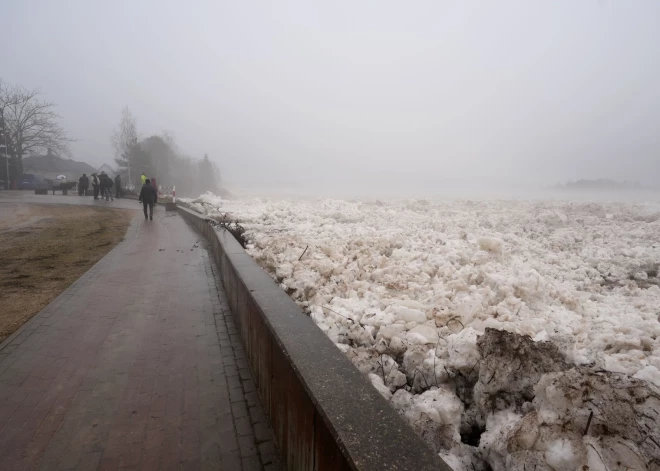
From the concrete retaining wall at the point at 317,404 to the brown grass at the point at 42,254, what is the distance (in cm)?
343

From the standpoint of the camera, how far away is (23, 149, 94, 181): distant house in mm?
63000

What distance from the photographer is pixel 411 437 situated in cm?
169

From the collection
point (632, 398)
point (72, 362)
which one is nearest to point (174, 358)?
point (72, 362)

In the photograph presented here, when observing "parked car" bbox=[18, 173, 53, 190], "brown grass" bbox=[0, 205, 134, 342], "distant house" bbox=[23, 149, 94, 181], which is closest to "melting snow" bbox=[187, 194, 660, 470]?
"brown grass" bbox=[0, 205, 134, 342]

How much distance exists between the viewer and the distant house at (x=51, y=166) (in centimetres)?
6300

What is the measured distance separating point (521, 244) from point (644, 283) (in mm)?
2944

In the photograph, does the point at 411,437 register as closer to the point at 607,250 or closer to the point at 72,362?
the point at 72,362

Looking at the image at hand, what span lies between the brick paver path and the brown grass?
15.6 inches

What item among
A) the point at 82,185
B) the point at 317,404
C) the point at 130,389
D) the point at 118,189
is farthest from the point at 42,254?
the point at 82,185

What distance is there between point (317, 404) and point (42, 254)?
9.26 metres

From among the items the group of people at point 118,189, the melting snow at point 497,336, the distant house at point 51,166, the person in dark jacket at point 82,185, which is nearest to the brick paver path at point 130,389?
the melting snow at point 497,336

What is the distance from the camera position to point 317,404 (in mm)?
1873

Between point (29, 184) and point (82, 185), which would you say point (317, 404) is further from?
point (29, 184)

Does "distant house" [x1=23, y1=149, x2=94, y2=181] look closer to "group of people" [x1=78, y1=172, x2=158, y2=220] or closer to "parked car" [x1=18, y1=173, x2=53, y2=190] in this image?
"parked car" [x1=18, y1=173, x2=53, y2=190]
